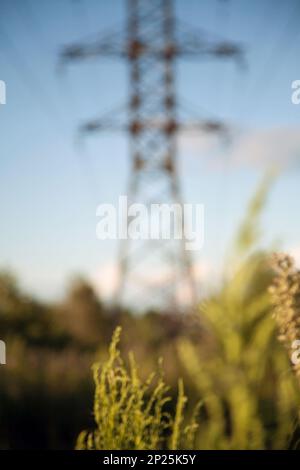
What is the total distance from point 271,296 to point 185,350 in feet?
1.15

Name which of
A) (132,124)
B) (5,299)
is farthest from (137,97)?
(5,299)

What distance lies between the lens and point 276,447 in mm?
2465

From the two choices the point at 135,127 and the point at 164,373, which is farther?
the point at 135,127

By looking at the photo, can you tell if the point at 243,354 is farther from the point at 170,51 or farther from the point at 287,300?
the point at 170,51

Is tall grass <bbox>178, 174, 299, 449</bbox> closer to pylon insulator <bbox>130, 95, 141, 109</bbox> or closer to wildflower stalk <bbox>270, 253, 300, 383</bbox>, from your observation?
wildflower stalk <bbox>270, 253, 300, 383</bbox>

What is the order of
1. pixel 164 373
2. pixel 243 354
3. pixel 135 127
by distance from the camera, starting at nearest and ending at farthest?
pixel 243 354 < pixel 164 373 < pixel 135 127

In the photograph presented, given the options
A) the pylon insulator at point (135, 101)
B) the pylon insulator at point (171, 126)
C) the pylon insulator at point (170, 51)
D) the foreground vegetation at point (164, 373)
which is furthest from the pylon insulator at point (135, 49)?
the foreground vegetation at point (164, 373)

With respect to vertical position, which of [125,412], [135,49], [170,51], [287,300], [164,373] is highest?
[135,49]

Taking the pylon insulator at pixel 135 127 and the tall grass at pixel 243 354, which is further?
the pylon insulator at pixel 135 127

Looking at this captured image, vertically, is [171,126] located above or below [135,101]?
below

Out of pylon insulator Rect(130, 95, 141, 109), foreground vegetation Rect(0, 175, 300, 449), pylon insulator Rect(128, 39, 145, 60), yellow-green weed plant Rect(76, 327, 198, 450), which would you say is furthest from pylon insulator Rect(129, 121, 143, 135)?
yellow-green weed plant Rect(76, 327, 198, 450)

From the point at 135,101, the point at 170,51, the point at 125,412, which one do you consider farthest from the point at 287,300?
the point at 170,51

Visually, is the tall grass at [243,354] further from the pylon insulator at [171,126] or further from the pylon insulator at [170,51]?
the pylon insulator at [170,51]
